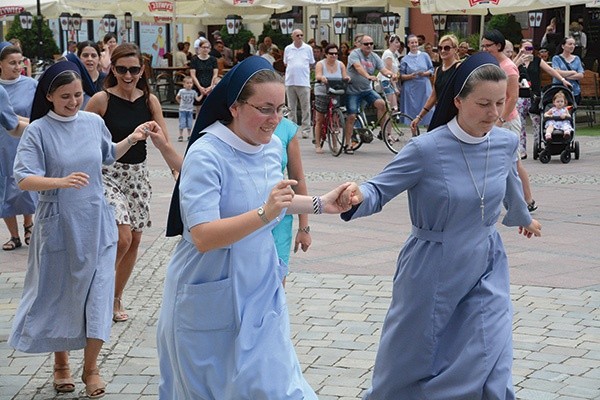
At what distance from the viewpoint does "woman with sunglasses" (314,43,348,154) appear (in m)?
17.8

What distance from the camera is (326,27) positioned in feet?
114

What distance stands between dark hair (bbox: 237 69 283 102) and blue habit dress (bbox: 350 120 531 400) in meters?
0.82

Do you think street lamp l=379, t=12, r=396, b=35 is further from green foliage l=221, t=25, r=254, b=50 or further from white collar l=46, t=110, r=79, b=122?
white collar l=46, t=110, r=79, b=122

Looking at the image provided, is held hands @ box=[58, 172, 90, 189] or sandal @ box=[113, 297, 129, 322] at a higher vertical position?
held hands @ box=[58, 172, 90, 189]

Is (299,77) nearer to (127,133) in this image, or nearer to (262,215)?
(127,133)

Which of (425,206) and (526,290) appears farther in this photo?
(526,290)

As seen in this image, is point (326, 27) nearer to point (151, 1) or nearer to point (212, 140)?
point (151, 1)

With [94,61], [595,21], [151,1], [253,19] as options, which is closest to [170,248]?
[94,61]

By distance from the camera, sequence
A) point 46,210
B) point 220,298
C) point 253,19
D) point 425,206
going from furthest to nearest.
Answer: point 253,19, point 46,210, point 425,206, point 220,298

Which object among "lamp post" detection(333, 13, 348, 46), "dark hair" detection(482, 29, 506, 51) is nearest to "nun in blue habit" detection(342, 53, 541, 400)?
"dark hair" detection(482, 29, 506, 51)

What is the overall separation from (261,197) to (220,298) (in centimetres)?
38

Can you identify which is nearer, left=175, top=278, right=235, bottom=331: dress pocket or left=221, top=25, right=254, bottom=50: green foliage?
left=175, top=278, right=235, bottom=331: dress pocket

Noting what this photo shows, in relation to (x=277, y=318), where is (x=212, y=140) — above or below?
above

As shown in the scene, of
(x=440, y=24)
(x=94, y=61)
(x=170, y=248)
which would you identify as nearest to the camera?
(x=94, y=61)
